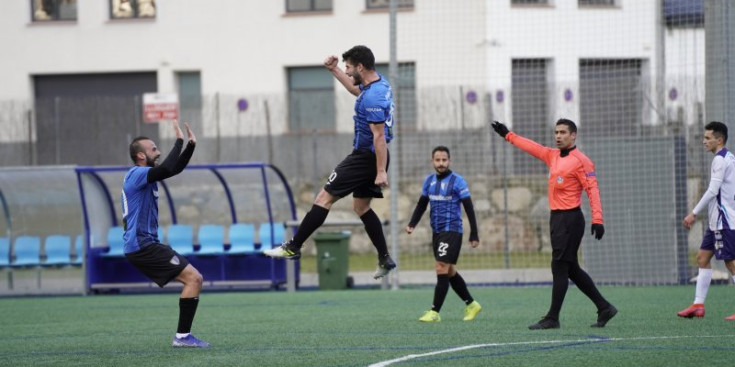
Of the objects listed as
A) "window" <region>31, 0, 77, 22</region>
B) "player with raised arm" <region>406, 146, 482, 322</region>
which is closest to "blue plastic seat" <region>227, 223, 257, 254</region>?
"player with raised arm" <region>406, 146, 482, 322</region>

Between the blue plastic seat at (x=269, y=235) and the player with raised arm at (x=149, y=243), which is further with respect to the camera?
the blue plastic seat at (x=269, y=235)

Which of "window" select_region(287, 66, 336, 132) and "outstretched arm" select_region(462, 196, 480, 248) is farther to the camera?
"window" select_region(287, 66, 336, 132)

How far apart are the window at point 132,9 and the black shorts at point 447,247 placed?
68.0 feet

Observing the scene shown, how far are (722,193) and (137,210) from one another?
267 inches

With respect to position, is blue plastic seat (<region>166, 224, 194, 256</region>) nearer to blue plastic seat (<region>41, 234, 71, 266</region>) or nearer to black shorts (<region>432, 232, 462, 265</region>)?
blue plastic seat (<region>41, 234, 71, 266</region>)

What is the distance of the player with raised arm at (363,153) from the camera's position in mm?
11023

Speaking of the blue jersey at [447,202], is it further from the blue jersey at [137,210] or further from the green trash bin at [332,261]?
the green trash bin at [332,261]

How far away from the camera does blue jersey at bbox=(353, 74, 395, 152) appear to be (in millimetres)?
11023

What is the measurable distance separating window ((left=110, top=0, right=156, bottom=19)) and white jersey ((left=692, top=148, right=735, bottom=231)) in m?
22.5

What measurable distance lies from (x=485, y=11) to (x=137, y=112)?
929cm

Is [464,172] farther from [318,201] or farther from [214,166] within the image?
[318,201]

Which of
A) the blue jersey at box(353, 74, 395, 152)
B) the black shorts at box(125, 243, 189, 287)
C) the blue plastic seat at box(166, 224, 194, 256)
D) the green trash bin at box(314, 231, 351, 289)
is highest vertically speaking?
the blue jersey at box(353, 74, 395, 152)

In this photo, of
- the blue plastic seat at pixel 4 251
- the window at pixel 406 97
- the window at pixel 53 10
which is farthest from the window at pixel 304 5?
the blue plastic seat at pixel 4 251

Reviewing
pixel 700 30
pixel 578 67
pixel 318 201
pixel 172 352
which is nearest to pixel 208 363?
pixel 172 352
